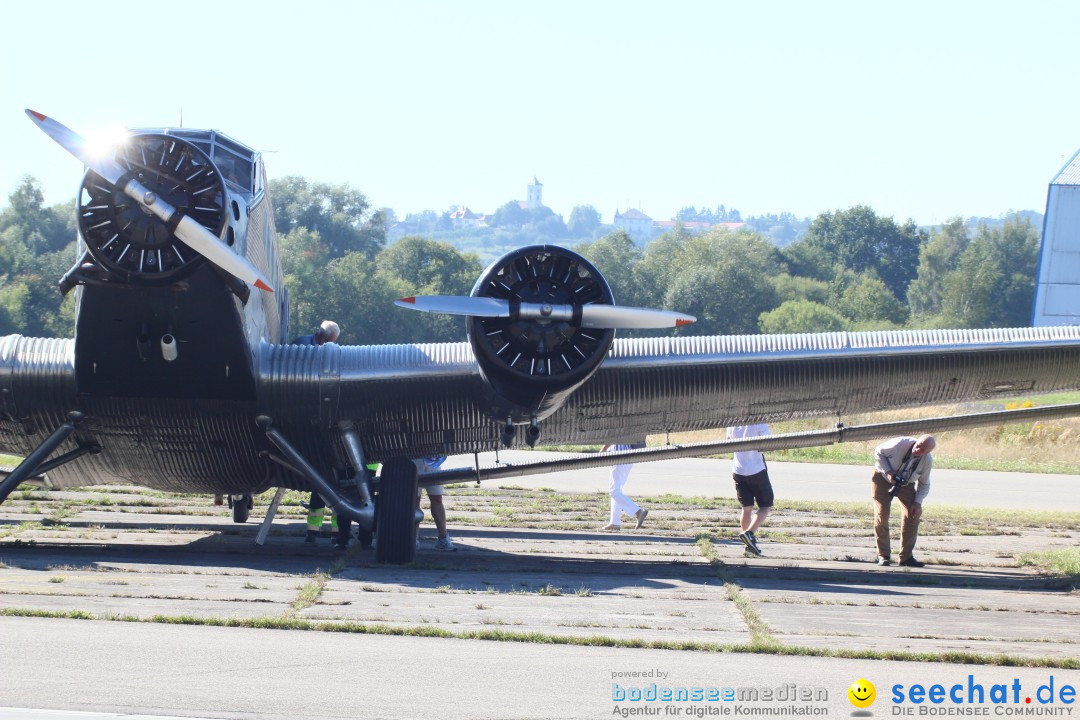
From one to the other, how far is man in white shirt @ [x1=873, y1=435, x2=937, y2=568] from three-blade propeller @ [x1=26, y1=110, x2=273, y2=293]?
306 inches

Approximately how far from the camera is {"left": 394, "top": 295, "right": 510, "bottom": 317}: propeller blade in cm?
1320

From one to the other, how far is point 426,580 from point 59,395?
4.55 metres

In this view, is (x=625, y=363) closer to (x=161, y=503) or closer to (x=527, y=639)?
(x=527, y=639)

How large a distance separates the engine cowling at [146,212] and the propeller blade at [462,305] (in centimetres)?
205

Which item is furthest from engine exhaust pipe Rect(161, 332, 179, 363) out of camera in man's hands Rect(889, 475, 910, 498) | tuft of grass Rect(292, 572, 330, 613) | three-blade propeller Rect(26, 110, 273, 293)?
camera in man's hands Rect(889, 475, 910, 498)

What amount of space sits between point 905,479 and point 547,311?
17.2 ft

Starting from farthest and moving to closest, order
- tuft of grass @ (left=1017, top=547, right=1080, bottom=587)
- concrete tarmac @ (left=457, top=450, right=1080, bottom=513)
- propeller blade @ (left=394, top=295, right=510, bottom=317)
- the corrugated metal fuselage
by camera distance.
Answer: concrete tarmac @ (left=457, top=450, right=1080, bottom=513) < tuft of grass @ (left=1017, top=547, right=1080, bottom=587) < the corrugated metal fuselage < propeller blade @ (left=394, top=295, right=510, bottom=317)

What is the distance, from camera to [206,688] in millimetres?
7961

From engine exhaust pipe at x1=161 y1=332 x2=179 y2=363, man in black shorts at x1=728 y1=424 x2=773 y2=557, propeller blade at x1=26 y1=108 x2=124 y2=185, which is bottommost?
man in black shorts at x1=728 y1=424 x2=773 y2=557

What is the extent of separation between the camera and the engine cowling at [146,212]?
12.4 m

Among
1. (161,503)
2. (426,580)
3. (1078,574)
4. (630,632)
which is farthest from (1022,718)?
(161,503)

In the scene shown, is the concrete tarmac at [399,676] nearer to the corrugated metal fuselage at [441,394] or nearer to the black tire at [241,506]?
the corrugated metal fuselage at [441,394]

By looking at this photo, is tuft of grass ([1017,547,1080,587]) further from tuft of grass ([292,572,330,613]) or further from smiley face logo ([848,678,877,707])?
tuft of grass ([292,572,330,613])

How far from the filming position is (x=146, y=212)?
12492 millimetres
